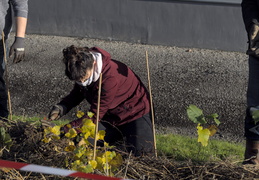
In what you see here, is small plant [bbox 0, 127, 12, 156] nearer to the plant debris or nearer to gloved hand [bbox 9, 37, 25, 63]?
the plant debris

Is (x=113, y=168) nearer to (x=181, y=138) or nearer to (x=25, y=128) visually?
(x=25, y=128)

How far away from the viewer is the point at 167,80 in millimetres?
6344

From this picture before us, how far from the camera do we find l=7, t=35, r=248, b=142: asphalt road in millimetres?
5383

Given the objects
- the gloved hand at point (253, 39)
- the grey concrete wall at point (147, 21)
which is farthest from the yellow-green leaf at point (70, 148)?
the grey concrete wall at point (147, 21)

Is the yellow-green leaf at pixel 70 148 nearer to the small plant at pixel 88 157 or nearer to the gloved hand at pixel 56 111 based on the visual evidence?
the small plant at pixel 88 157

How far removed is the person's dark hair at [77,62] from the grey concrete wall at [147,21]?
432cm

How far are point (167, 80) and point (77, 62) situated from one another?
3.18 m

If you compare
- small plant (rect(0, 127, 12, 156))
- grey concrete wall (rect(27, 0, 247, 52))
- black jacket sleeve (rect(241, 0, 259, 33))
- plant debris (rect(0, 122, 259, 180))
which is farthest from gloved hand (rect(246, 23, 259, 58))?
grey concrete wall (rect(27, 0, 247, 52))

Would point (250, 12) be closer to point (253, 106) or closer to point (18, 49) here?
point (253, 106)

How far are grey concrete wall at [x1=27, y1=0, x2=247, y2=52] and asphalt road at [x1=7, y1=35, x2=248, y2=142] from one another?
5.4 inches

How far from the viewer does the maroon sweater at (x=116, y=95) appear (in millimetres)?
3539

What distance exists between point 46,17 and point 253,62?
503 cm

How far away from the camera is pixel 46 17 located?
8008mm

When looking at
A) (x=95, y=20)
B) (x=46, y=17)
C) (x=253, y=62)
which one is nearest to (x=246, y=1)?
(x=253, y=62)
